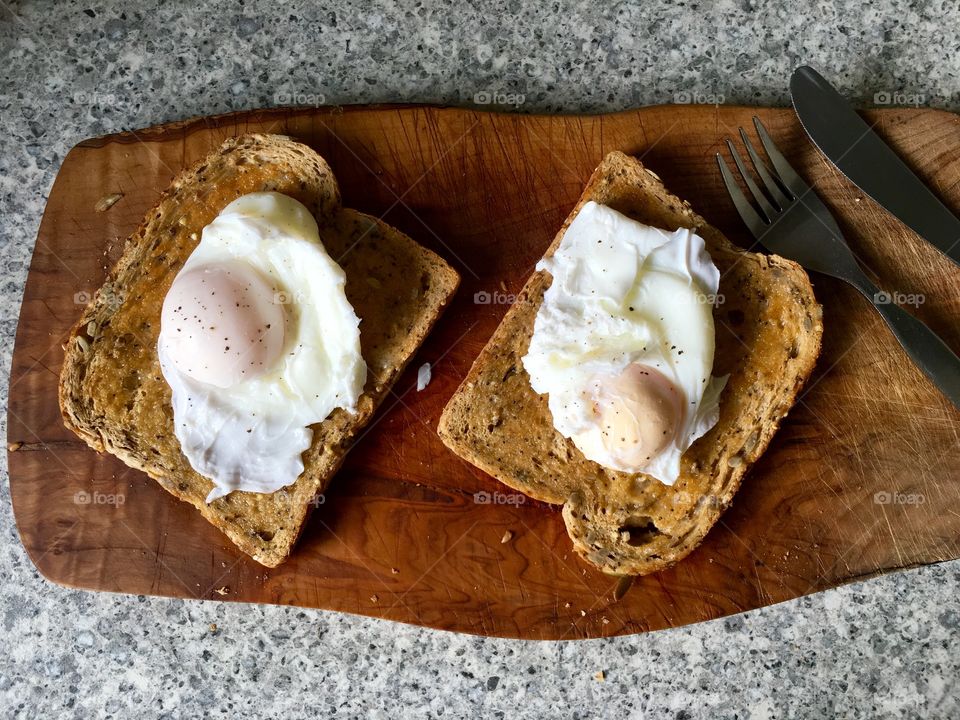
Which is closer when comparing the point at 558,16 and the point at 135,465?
the point at 135,465

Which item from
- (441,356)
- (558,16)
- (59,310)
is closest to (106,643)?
(59,310)

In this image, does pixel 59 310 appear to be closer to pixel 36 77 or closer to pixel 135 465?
pixel 135 465

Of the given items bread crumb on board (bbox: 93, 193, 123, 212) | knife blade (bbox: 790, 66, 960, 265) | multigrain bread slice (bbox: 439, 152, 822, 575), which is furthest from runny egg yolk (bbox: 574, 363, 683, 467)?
bread crumb on board (bbox: 93, 193, 123, 212)

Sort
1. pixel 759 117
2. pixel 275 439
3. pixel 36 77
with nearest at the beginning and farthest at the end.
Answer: pixel 275 439
pixel 759 117
pixel 36 77

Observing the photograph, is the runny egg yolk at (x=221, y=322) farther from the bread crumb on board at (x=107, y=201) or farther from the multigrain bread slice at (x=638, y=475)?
the multigrain bread slice at (x=638, y=475)

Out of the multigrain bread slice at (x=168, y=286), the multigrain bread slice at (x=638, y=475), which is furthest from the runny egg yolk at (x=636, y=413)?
the multigrain bread slice at (x=168, y=286)

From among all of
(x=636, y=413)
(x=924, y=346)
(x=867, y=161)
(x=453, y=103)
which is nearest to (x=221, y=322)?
(x=453, y=103)

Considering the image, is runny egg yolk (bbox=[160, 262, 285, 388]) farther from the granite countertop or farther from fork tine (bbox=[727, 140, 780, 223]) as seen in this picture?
fork tine (bbox=[727, 140, 780, 223])
